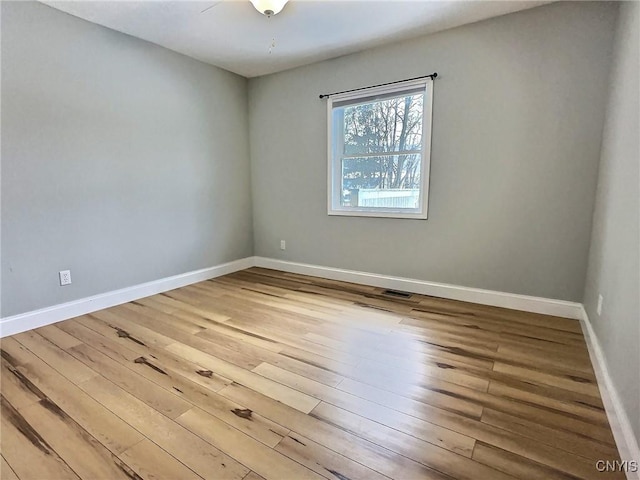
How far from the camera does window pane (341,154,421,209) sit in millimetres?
3207

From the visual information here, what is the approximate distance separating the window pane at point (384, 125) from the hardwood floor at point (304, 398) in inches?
66.8

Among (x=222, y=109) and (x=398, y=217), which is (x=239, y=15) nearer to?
(x=222, y=109)

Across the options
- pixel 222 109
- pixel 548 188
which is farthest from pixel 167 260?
pixel 548 188

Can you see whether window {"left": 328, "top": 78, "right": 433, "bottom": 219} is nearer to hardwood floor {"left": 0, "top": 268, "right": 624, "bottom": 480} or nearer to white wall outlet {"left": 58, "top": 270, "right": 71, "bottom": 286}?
hardwood floor {"left": 0, "top": 268, "right": 624, "bottom": 480}

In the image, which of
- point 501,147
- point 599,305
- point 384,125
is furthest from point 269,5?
point 599,305

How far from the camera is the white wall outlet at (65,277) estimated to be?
2.65m

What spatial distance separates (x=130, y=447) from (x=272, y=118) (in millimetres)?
3607

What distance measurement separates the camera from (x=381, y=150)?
11.0ft

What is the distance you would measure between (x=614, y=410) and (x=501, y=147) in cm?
201

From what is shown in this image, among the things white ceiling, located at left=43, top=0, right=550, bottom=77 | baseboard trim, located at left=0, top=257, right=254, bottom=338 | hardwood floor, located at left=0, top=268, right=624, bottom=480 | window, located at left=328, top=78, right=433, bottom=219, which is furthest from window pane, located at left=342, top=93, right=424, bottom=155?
baseboard trim, located at left=0, top=257, right=254, bottom=338

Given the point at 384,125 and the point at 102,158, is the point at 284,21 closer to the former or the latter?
the point at 384,125

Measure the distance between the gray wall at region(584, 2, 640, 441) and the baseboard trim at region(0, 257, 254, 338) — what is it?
360 cm

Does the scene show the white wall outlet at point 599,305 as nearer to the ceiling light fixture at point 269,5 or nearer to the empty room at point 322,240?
the empty room at point 322,240

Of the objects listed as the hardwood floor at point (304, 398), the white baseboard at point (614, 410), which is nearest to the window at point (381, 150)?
the hardwood floor at point (304, 398)
